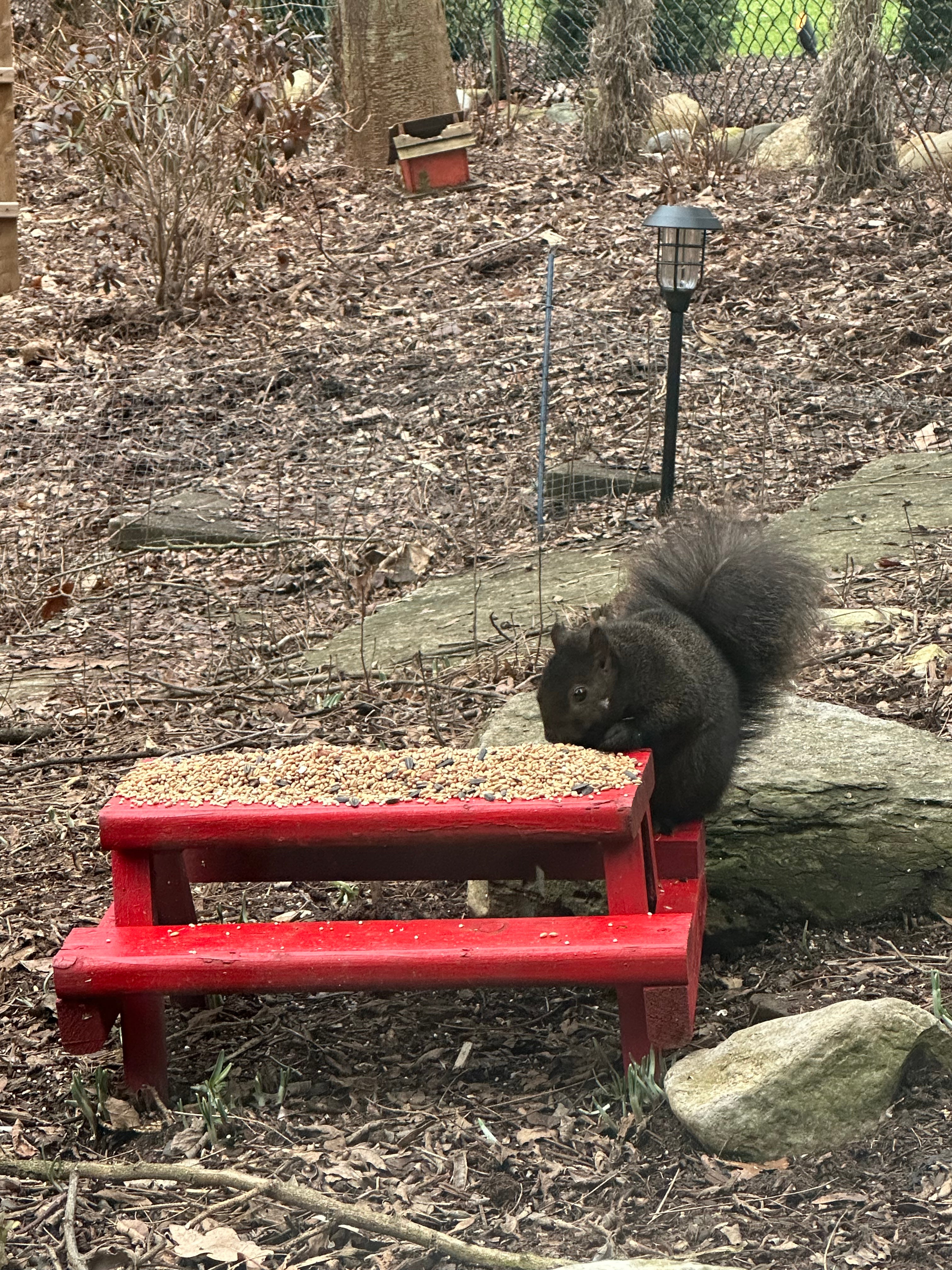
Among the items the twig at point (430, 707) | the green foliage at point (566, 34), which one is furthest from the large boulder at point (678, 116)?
the twig at point (430, 707)

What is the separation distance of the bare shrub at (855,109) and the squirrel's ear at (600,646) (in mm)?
8206

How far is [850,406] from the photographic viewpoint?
832cm

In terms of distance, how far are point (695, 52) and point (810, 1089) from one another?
14.4 m

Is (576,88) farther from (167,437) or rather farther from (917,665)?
(917,665)

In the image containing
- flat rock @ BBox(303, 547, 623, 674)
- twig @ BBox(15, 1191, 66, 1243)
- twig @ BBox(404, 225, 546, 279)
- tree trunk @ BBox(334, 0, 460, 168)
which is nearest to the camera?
twig @ BBox(15, 1191, 66, 1243)

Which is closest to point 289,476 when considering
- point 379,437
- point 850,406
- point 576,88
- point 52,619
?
point 379,437

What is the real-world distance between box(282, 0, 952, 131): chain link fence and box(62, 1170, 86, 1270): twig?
1188cm

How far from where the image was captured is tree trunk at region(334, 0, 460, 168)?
1255 centimetres

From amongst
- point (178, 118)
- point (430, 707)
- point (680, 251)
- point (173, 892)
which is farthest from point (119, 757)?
point (178, 118)

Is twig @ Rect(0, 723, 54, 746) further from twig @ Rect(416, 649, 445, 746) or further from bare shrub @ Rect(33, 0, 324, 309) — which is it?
bare shrub @ Rect(33, 0, 324, 309)

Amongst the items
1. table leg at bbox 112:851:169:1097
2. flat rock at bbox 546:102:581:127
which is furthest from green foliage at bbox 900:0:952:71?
table leg at bbox 112:851:169:1097

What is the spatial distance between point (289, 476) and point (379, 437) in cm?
65

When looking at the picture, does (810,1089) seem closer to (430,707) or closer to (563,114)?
(430,707)

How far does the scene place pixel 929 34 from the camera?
13.6m
